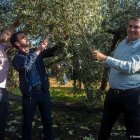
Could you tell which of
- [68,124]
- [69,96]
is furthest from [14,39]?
[69,96]

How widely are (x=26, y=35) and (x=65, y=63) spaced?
1.01 m

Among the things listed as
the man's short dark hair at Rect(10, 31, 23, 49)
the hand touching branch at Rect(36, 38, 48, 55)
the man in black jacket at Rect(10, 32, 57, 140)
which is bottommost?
the man in black jacket at Rect(10, 32, 57, 140)

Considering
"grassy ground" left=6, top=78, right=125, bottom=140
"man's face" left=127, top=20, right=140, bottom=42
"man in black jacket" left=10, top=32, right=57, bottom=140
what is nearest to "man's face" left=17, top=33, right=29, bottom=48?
"man in black jacket" left=10, top=32, right=57, bottom=140

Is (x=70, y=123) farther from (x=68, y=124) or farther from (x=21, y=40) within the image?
(x=21, y=40)

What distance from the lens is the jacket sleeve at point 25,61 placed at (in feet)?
20.9

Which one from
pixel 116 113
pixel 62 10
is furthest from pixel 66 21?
pixel 116 113

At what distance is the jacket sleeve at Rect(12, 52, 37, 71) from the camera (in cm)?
636

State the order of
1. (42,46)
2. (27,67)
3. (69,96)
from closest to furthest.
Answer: (27,67)
(42,46)
(69,96)

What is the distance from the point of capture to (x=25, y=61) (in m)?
6.37

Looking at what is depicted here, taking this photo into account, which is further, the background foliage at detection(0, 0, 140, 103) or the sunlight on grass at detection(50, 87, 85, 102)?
the sunlight on grass at detection(50, 87, 85, 102)

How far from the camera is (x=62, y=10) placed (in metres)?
6.64

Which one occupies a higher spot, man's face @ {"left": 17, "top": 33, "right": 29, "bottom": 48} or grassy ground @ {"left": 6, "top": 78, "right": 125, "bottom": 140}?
man's face @ {"left": 17, "top": 33, "right": 29, "bottom": 48}

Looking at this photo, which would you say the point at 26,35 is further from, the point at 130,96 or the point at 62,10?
the point at 130,96

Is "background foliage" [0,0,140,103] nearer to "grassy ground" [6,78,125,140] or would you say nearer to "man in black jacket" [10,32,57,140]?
"man in black jacket" [10,32,57,140]
